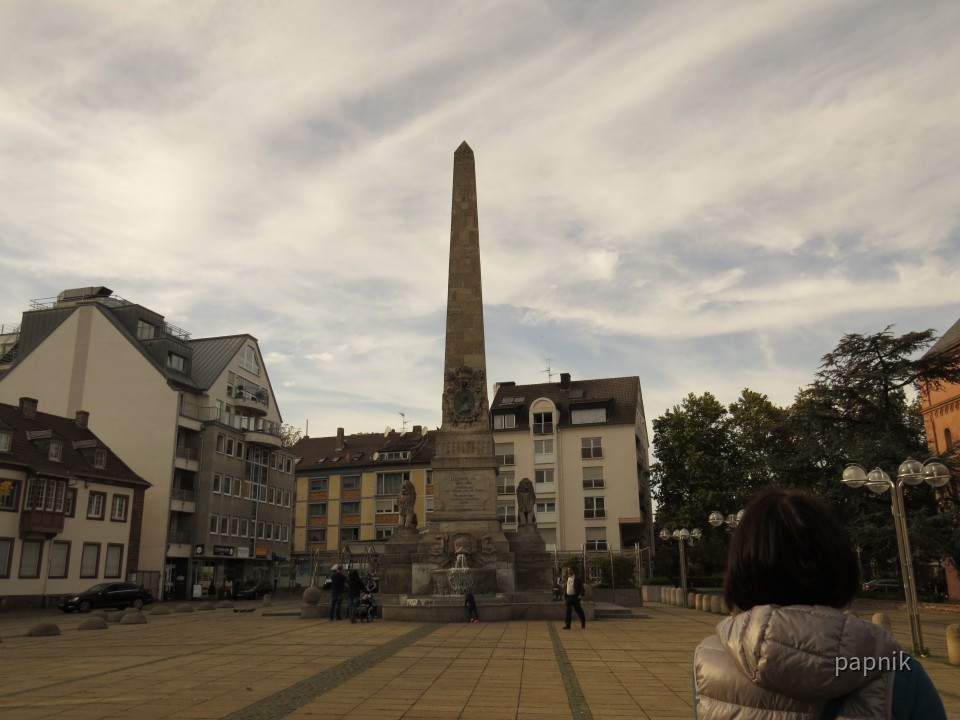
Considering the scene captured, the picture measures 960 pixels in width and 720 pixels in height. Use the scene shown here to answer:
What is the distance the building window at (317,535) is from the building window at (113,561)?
1369 inches

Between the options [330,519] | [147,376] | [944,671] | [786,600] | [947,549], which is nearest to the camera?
[786,600]

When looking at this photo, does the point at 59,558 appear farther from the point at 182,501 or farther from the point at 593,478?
the point at 593,478

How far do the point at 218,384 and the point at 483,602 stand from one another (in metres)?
38.0

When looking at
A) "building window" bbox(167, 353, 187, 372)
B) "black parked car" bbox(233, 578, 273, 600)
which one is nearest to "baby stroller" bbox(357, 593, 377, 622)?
"black parked car" bbox(233, 578, 273, 600)

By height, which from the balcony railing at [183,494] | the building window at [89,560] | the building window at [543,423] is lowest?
the building window at [89,560]

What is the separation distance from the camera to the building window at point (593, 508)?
62.0m

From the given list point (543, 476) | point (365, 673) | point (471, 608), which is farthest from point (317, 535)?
point (365, 673)

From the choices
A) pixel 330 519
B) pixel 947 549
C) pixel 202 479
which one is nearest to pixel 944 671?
pixel 947 549

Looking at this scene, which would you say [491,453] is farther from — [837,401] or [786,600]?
[786,600]

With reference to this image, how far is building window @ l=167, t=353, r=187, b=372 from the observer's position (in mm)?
54469

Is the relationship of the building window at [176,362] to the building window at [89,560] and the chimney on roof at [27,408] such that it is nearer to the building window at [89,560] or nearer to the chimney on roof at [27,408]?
the chimney on roof at [27,408]

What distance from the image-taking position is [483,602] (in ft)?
82.8

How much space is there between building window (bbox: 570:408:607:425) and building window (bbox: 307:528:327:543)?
29.2m

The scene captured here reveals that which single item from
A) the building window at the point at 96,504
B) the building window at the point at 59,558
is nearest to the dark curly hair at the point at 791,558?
the building window at the point at 59,558
